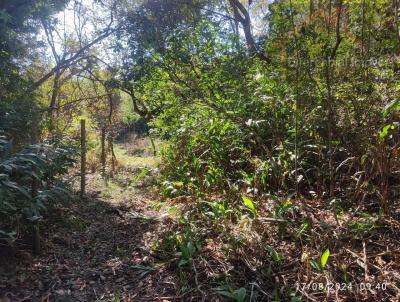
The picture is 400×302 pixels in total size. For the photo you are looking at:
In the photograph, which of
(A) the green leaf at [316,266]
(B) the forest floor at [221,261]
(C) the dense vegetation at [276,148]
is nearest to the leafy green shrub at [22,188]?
(C) the dense vegetation at [276,148]

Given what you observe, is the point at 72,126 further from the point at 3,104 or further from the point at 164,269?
the point at 164,269

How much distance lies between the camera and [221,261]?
2.67 m

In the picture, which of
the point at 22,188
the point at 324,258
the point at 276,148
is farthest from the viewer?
the point at 276,148

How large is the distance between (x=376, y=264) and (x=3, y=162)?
10.0 feet

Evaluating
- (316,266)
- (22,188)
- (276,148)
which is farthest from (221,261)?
(22,188)

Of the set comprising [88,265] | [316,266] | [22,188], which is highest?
[22,188]

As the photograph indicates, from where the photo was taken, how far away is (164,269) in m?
2.73

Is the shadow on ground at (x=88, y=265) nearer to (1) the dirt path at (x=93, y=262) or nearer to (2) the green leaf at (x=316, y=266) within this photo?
(1) the dirt path at (x=93, y=262)

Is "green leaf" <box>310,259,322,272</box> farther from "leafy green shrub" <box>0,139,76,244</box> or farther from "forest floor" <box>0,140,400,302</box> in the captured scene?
"leafy green shrub" <box>0,139,76,244</box>

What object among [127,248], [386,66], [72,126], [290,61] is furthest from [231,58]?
[72,126]

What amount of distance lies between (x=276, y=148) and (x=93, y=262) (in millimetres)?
2264

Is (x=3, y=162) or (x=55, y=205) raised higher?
(x=3, y=162)

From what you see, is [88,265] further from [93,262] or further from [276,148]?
[276,148]

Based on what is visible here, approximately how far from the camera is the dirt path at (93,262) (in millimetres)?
2457
